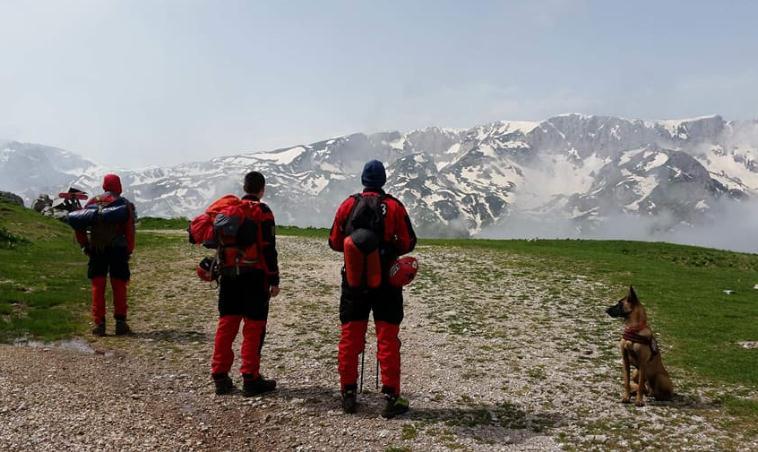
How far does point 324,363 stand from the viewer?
39.6 feet

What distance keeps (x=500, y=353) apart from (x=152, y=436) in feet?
27.7

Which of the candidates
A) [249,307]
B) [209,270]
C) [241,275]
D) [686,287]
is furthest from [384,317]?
[686,287]

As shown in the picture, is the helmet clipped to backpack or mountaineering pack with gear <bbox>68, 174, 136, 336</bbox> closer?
the helmet clipped to backpack

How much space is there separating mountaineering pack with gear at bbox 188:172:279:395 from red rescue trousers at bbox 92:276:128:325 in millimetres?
5180

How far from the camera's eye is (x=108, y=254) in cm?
1364

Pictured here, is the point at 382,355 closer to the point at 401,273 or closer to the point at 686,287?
the point at 401,273

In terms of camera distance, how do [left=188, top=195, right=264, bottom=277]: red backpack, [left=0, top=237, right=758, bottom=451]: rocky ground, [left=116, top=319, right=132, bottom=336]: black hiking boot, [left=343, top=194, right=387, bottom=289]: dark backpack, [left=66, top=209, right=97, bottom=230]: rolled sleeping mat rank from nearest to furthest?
[left=0, top=237, right=758, bottom=451]: rocky ground
[left=343, top=194, right=387, bottom=289]: dark backpack
[left=188, top=195, right=264, bottom=277]: red backpack
[left=66, top=209, right=97, bottom=230]: rolled sleeping mat
[left=116, top=319, right=132, bottom=336]: black hiking boot

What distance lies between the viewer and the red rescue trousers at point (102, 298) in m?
13.4

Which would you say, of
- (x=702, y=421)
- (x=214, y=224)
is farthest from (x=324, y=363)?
(x=702, y=421)

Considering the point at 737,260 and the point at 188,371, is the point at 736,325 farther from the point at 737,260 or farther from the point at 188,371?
the point at 737,260

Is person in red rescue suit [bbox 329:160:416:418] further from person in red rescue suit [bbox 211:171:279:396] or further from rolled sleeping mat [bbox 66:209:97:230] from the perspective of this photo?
rolled sleeping mat [bbox 66:209:97:230]

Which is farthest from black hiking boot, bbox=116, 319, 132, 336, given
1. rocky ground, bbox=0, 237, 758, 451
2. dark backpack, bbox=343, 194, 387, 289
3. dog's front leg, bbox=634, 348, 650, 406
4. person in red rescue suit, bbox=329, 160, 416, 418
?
dog's front leg, bbox=634, 348, 650, 406

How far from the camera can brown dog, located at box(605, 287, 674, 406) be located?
10.0 meters

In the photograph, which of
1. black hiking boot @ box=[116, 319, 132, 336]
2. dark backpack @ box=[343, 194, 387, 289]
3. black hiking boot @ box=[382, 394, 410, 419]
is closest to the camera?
dark backpack @ box=[343, 194, 387, 289]
